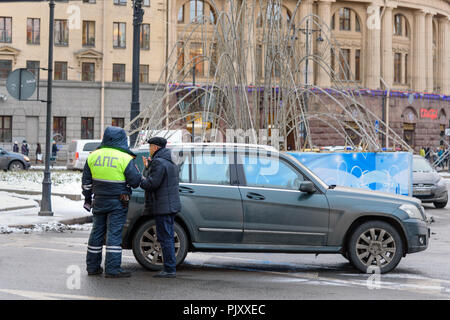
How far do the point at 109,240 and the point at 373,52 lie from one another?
49.4 meters

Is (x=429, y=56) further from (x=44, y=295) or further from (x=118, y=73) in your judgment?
(x=44, y=295)

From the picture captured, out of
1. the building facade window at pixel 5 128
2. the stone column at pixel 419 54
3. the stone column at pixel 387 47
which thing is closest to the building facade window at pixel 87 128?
the building facade window at pixel 5 128

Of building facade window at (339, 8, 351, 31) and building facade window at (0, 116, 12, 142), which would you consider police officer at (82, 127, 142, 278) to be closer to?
building facade window at (0, 116, 12, 142)

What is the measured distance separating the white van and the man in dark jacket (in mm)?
29102

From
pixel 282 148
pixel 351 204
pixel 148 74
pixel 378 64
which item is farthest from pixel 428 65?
pixel 351 204

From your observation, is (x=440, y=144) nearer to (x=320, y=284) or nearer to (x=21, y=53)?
(x=21, y=53)

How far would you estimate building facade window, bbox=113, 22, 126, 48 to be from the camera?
1953 inches

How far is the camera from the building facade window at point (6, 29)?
48500mm

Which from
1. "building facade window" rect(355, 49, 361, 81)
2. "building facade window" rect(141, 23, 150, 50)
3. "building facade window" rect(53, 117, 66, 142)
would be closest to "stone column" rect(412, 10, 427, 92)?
"building facade window" rect(355, 49, 361, 81)

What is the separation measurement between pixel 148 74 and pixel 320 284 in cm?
4319

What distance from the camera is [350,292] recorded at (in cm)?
750

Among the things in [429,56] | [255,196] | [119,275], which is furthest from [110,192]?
[429,56]

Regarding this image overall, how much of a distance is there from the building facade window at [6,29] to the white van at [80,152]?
1423 cm

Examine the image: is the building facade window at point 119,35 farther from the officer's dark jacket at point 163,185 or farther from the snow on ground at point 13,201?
the officer's dark jacket at point 163,185
